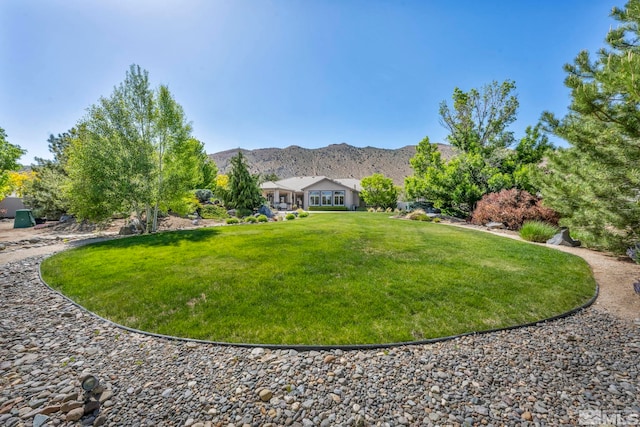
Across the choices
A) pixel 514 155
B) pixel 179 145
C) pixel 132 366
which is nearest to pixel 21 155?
pixel 179 145

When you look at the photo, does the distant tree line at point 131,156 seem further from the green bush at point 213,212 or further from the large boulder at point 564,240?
the large boulder at point 564,240

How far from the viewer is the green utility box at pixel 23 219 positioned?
54.0ft

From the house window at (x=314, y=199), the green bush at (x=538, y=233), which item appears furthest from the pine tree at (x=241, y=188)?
the green bush at (x=538, y=233)

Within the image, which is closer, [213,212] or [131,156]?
[131,156]

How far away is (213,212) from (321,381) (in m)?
19.3

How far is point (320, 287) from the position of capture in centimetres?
530

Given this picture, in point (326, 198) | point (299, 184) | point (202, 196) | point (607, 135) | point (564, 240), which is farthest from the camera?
point (299, 184)

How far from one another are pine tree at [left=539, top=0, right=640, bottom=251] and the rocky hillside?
6995 centimetres

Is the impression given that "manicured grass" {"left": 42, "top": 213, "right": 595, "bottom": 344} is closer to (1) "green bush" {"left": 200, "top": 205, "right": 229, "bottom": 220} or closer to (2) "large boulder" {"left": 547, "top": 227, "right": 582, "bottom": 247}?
(2) "large boulder" {"left": 547, "top": 227, "right": 582, "bottom": 247}

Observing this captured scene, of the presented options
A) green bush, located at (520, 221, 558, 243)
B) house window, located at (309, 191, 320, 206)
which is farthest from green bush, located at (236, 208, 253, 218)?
green bush, located at (520, 221, 558, 243)

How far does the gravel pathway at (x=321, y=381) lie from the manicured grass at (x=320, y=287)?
1.28 ft

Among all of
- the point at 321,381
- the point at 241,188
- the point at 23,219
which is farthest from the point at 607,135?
the point at 23,219

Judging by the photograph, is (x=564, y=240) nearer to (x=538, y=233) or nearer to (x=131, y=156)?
(x=538, y=233)

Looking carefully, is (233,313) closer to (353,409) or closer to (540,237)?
(353,409)
